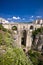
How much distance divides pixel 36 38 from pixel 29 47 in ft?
7.10

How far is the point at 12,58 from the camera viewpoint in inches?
263

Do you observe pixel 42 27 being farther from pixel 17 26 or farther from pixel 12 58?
pixel 12 58

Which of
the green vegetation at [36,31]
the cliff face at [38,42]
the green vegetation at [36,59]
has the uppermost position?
the green vegetation at [36,31]

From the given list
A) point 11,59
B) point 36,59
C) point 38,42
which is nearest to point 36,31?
point 38,42

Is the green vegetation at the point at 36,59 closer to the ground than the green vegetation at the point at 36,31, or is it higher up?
closer to the ground

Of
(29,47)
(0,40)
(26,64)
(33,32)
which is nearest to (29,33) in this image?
(33,32)

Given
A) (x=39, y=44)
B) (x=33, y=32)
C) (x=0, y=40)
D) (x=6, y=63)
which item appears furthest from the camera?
(x=33, y=32)

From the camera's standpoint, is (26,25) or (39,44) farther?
(26,25)

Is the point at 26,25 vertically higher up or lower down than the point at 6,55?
higher up

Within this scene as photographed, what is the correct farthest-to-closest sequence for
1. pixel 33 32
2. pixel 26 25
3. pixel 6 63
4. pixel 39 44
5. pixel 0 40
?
pixel 26 25 < pixel 33 32 < pixel 39 44 < pixel 0 40 < pixel 6 63

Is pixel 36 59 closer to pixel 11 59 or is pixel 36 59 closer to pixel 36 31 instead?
pixel 11 59

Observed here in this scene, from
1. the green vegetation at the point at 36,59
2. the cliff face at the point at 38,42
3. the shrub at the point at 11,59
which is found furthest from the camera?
the cliff face at the point at 38,42

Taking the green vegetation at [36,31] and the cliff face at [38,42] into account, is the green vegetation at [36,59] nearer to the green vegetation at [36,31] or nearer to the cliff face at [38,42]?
the cliff face at [38,42]

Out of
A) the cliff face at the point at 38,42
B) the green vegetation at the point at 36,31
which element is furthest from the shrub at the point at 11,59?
the green vegetation at the point at 36,31
